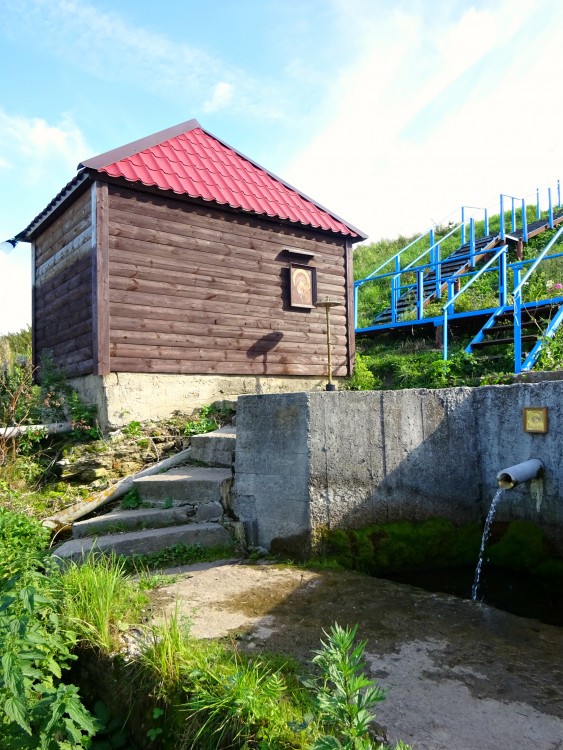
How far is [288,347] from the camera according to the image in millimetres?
9117

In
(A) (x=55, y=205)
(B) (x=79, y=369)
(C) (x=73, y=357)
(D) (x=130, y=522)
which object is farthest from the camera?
(A) (x=55, y=205)

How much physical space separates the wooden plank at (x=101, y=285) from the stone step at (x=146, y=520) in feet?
8.82

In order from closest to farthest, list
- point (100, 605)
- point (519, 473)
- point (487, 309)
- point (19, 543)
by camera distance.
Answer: point (100, 605)
point (519, 473)
point (19, 543)
point (487, 309)

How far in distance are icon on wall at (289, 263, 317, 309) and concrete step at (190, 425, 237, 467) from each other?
143 inches

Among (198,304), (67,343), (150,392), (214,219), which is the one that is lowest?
(150,392)

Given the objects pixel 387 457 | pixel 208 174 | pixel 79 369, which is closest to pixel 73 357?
pixel 79 369

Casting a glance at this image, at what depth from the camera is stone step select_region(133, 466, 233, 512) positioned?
16.2 ft

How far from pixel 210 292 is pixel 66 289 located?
7.37 feet

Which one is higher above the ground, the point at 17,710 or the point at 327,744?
the point at 327,744

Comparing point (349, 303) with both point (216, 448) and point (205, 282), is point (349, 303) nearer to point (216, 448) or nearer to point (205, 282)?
point (205, 282)

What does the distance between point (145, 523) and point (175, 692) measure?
2542 mm

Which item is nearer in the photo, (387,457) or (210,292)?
(387,457)

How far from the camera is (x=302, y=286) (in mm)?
9352

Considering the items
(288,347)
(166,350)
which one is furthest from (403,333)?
(166,350)
